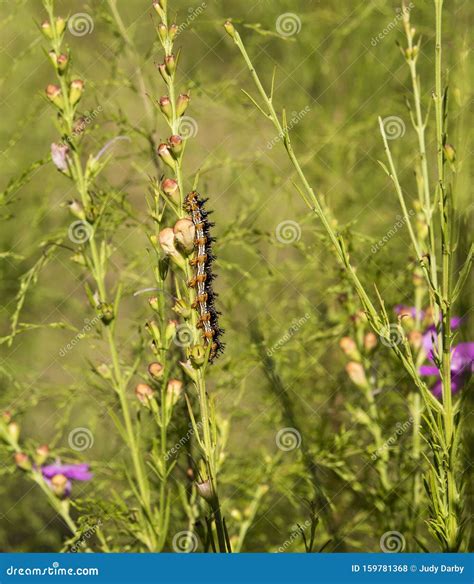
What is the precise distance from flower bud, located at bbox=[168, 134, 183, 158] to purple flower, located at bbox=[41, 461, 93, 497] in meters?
0.54

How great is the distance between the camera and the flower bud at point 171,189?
94 cm

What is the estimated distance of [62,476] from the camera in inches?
48.9

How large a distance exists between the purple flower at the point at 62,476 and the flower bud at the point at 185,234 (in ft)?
1.57

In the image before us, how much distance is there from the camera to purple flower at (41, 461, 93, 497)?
1.23 m

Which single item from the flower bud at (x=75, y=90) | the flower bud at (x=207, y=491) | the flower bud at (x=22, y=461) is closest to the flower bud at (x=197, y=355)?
the flower bud at (x=207, y=491)

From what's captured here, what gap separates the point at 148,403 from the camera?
116 cm

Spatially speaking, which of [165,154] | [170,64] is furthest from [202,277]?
[170,64]

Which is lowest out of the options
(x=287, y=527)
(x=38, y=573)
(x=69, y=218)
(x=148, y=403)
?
(x=287, y=527)

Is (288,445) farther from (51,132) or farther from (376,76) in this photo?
(51,132)

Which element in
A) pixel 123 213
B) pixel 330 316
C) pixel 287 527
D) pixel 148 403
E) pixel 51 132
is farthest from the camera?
pixel 51 132

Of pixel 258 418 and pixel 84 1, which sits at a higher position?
pixel 84 1

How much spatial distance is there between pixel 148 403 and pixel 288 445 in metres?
0.75

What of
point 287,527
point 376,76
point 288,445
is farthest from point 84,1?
point 287,527

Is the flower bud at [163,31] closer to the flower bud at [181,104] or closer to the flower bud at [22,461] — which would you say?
the flower bud at [181,104]
